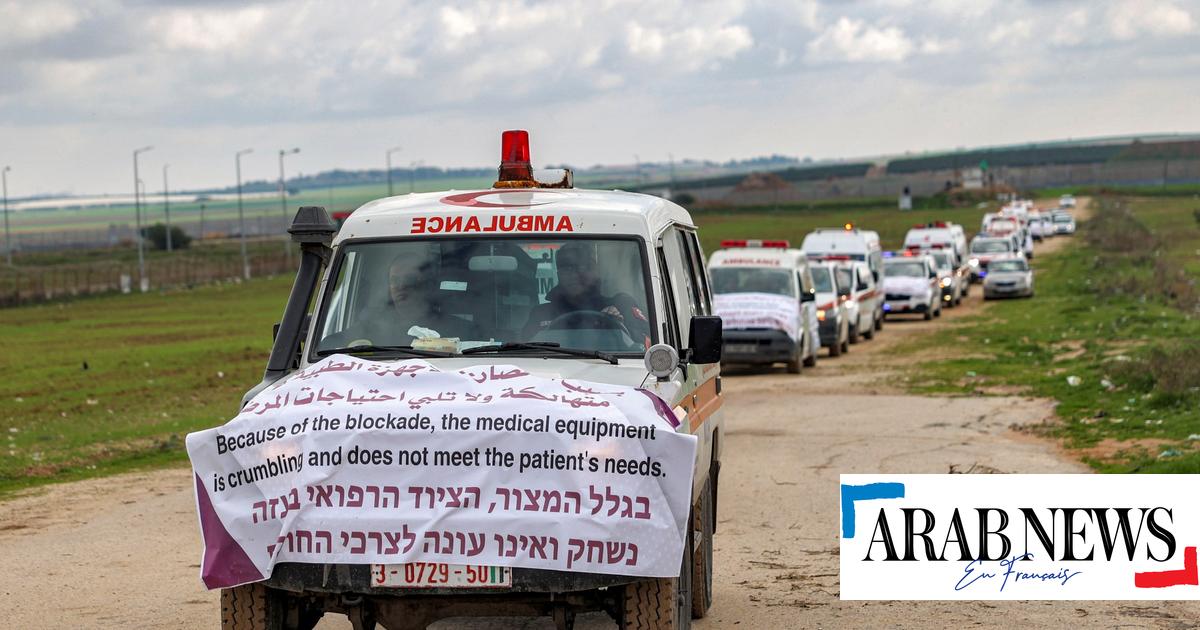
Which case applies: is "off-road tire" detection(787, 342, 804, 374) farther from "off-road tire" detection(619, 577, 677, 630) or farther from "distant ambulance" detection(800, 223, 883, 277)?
"off-road tire" detection(619, 577, 677, 630)

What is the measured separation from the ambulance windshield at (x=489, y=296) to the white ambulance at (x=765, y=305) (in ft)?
58.4

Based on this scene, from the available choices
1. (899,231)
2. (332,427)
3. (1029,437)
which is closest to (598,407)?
(332,427)

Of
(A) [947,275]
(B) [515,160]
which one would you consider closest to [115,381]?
(B) [515,160]

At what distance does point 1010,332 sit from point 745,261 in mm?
8447

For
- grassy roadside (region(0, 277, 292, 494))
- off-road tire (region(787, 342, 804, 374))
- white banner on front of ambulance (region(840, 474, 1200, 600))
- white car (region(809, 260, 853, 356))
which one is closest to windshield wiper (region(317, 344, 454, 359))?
white banner on front of ambulance (region(840, 474, 1200, 600))

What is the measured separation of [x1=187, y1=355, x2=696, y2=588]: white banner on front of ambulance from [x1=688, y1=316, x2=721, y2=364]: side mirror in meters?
1.37

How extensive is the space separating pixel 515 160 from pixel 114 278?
76.6 metres

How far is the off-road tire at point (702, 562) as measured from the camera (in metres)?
8.61

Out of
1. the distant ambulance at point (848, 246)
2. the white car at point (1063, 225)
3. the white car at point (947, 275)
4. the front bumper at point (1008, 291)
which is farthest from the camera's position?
the white car at point (1063, 225)

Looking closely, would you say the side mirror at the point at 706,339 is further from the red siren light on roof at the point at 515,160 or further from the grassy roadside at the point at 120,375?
the grassy roadside at the point at 120,375

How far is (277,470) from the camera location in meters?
6.52

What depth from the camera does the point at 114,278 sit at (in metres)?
82.8

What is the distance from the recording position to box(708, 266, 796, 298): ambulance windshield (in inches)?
1107

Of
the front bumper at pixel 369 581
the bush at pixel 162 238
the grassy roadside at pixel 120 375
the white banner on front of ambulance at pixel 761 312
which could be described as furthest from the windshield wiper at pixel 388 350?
the bush at pixel 162 238
